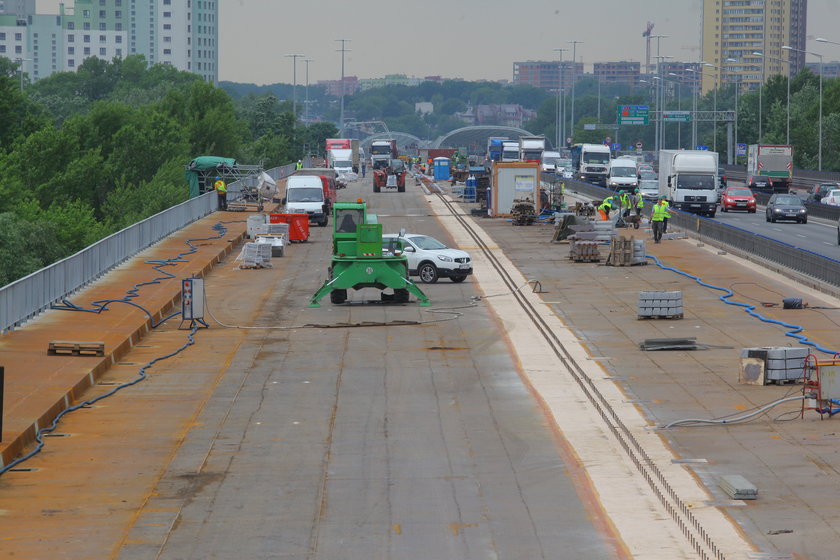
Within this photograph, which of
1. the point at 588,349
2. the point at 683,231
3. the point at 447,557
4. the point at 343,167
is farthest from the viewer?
the point at 343,167

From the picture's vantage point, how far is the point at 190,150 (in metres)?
114

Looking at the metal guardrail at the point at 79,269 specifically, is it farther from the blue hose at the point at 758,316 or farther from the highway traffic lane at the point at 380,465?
the blue hose at the point at 758,316

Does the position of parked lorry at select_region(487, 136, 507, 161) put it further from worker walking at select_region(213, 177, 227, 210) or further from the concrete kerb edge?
the concrete kerb edge

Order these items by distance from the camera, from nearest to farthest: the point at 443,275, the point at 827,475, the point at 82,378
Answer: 1. the point at 827,475
2. the point at 82,378
3. the point at 443,275

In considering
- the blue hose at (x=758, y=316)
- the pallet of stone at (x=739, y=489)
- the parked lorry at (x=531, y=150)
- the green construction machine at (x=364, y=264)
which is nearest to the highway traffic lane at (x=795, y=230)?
the blue hose at (x=758, y=316)

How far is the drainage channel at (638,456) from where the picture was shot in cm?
1442

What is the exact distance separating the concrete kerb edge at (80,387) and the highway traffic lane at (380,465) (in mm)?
2316

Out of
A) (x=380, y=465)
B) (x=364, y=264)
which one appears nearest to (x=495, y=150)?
(x=364, y=264)

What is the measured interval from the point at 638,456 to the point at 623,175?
71225 mm

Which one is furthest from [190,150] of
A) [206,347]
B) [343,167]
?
[206,347]

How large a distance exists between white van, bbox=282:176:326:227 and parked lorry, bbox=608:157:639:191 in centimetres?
3054

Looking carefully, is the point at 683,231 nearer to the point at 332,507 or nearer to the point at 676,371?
the point at 676,371

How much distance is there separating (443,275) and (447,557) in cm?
2676

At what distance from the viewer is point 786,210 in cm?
6650
